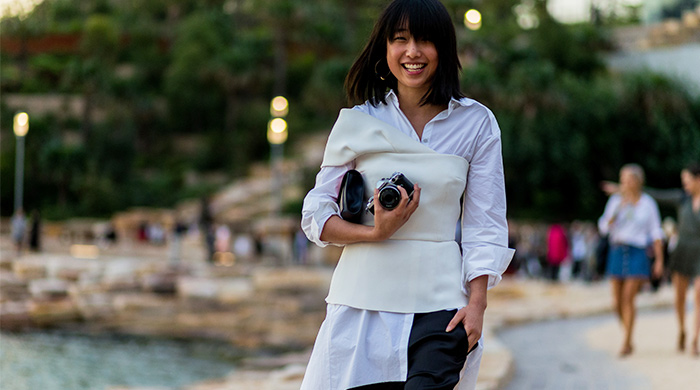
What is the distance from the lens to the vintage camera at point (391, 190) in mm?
2189

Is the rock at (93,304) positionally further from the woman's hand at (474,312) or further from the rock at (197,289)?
the woman's hand at (474,312)

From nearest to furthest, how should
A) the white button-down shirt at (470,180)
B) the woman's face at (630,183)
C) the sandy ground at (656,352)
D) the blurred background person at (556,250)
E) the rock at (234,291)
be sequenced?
the white button-down shirt at (470,180)
the sandy ground at (656,352)
the woman's face at (630,183)
the rock at (234,291)
the blurred background person at (556,250)

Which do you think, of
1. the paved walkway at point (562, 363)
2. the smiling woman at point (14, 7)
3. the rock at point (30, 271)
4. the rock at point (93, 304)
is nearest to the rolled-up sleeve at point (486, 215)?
the paved walkway at point (562, 363)

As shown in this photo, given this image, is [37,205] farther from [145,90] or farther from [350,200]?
[350,200]

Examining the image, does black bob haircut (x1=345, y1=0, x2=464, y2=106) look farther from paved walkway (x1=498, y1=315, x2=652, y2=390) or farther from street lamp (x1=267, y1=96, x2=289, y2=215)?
street lamp (x1=267, y1=96, x2=289, y2=215)

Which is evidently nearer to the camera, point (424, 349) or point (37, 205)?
point (424, 349)

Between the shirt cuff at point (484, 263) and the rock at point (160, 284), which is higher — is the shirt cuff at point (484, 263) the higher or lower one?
the higher one

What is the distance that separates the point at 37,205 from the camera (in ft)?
113

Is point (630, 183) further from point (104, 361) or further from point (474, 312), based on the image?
point (104, 361)

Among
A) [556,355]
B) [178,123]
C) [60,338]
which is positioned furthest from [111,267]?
[178,123]

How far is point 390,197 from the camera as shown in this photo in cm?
220

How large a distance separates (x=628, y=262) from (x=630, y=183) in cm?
69

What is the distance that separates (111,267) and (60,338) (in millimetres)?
5021

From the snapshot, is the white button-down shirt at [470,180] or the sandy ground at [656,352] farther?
the sandy ground at [656,352]
